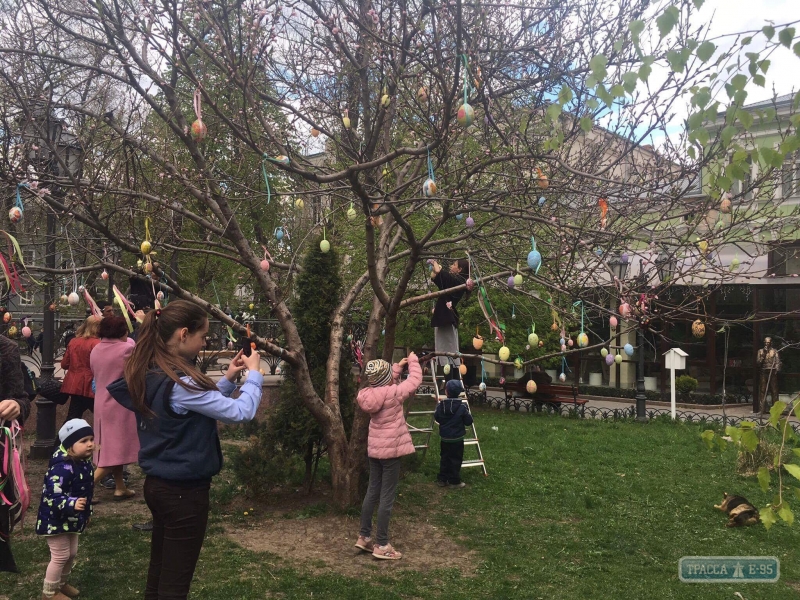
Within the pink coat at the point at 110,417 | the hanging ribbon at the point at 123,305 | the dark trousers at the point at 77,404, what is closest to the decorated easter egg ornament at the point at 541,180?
the hanging ribbon at the point at 123,305

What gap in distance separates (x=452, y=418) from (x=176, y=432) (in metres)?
5.47

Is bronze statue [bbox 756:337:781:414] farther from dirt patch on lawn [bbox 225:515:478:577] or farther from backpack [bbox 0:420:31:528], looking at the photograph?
backpack [bbox 0:420:31:528]

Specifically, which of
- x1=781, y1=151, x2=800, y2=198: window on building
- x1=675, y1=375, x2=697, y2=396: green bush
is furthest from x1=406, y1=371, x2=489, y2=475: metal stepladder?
x1=675, y1=375, x2=697, y2=396: green bush

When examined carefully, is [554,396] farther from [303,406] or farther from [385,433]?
[385,433]

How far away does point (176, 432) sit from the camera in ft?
9.80

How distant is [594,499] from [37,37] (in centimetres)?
754

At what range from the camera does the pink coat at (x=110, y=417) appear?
17.7ft

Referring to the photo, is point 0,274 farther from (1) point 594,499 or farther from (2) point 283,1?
(1) point 594,499

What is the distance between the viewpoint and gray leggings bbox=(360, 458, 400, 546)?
A: 17.3 ft

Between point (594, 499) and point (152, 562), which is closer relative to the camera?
point (152, 562)

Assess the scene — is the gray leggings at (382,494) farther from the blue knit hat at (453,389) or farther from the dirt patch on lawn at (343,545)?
the blue knit hat at (453,389)

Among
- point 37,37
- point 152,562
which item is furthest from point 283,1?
point 152,562

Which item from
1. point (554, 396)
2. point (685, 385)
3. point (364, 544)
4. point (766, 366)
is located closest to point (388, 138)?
point (364, 544)

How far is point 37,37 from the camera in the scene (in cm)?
629
